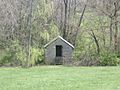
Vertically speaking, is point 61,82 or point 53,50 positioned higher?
point 53,50

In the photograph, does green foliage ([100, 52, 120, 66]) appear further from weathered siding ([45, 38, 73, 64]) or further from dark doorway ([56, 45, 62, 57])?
dark doorway ([56, 45, 62, 57])

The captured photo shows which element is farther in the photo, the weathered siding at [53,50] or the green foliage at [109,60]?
the weathered siding at [53,50]

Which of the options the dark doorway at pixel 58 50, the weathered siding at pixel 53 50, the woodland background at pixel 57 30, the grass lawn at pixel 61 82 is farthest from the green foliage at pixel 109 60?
the grass lawn at pixel 61 82

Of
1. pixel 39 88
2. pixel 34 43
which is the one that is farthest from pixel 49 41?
pixel 39 88

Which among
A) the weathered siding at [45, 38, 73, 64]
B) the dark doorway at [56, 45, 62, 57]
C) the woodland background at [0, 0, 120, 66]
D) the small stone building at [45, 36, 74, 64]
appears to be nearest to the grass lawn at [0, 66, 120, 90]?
the woodland background at [0, 0, 120, 66]

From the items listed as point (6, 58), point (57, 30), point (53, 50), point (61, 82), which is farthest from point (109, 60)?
point (61, 82)

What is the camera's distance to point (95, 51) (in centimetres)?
3988

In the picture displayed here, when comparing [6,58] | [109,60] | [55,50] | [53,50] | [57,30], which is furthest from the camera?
[57,30]

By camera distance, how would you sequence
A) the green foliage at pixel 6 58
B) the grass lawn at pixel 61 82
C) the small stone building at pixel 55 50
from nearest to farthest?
the grass lawn at pixel 61 82 < the green foliage at pixel 6 58 < the small stone building at pixel 55 50

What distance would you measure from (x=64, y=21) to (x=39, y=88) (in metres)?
30.6

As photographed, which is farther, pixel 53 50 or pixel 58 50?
pixel 58 50

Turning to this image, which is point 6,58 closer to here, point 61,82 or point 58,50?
point 58,50

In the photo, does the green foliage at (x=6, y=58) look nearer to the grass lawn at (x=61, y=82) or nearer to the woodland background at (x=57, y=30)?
the woodland background at (x=57, y=30)

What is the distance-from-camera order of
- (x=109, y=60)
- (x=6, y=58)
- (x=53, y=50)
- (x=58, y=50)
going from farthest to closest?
(x=58, y=50) < (x=53, y=50) < (x=6, y=58) < (x=109, y=60)
